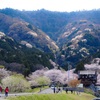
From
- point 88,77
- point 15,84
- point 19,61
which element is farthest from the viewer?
point 19,61

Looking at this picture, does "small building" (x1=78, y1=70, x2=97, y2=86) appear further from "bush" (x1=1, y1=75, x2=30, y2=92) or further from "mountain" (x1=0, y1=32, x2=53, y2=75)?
"bush" (x1=1, y1=75, x2=30, y2=92)

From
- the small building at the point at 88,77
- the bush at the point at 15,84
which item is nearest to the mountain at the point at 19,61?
the small building at the point at 88,77

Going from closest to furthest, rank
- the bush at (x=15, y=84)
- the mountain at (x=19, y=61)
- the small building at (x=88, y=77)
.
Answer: the bush at (x=15, y=84) < the small building at (x=88, y=77) < the mountain at (x=19, y=61)

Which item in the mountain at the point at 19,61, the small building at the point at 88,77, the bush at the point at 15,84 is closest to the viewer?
the bush at the point at 15,84

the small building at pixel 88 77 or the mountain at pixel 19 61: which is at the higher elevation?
the mountain at pixel 19 61

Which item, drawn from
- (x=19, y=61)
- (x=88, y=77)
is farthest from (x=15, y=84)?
(x=19, y=61)

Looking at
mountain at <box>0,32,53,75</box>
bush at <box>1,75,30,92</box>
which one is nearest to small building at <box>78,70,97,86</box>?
mountain at <box>0,32,53,75</box>

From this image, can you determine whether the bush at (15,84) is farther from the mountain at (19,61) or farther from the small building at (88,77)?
the small building at (88,77)

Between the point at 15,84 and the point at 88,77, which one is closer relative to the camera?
the point at 15,84

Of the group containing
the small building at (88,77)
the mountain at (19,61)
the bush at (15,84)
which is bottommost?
the small building at (88,77)

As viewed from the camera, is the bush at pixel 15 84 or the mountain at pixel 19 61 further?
the mountain at pixel 19 61

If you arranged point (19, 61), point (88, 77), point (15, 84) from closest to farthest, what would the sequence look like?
point (15, 84), point (88, 77), point (19, 61)

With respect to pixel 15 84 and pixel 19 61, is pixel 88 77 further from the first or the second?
pixel 15 84

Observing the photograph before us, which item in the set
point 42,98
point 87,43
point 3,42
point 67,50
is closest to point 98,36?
point 87,43
